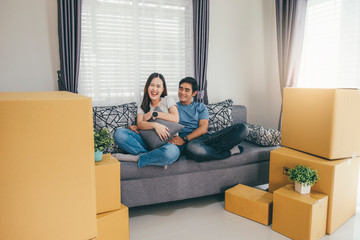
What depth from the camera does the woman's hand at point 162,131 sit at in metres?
2.60

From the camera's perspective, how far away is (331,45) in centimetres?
313

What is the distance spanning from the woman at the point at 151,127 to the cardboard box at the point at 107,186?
0.50m

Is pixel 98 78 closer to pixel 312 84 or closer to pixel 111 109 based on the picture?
pixel 111 109

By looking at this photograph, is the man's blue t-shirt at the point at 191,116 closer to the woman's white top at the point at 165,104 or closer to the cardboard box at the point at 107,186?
the woman's white top at the point at 165,104

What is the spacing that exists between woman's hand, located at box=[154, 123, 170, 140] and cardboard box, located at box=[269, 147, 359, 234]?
0.98 m

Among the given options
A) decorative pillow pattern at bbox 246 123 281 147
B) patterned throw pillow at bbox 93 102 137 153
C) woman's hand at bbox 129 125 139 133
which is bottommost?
decorative pillow pattern at bbox 246 123 281 147

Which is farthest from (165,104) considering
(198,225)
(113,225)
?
(113,225)

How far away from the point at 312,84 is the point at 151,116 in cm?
203

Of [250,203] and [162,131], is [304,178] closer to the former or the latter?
[250,203]

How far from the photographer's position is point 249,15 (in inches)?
152

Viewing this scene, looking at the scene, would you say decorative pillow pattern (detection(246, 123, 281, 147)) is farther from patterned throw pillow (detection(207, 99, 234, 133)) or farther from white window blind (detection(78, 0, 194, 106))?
white window blind (detection(78, 0, 194, 106))

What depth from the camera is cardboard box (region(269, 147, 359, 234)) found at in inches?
83.4

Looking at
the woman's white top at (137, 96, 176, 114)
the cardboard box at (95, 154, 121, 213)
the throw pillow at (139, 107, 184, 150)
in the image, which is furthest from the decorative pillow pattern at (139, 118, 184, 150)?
the cardboard box at (95, 154, 121, 213)

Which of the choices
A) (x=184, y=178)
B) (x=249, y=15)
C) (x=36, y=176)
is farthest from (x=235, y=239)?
(x=249, y=15)
